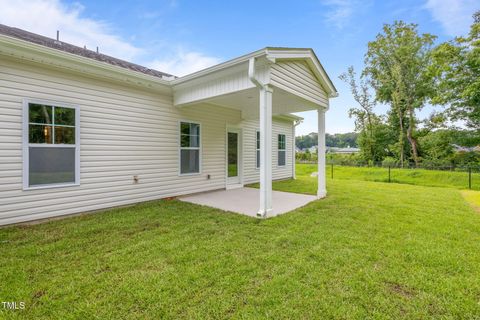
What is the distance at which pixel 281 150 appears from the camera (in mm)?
10430

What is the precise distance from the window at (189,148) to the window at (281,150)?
468cm

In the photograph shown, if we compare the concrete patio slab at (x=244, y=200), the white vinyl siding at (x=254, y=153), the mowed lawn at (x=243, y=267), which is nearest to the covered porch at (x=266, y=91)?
the concrete patio slab at (x=244, y=200)

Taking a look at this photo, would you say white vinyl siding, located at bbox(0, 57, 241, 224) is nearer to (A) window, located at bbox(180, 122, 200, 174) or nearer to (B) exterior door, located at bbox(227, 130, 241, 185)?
(A) window, located at bbox(180, 122, 200, 174)

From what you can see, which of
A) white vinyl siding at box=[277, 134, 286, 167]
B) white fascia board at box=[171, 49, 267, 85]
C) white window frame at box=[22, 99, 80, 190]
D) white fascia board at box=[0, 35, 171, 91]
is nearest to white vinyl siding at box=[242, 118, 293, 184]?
white vinyl siding at box=[277, 134, 286, 167]

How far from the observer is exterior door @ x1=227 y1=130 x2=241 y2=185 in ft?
26.0

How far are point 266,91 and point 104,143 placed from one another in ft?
12.0

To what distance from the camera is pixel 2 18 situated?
18.6ft

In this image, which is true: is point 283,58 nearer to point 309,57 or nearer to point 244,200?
point 309,57

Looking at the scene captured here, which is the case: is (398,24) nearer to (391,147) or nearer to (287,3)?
(391,147)

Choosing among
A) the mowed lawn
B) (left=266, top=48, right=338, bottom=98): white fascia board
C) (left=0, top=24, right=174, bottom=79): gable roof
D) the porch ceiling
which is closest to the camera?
the mowed lawn

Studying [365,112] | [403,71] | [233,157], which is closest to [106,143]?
[233,157]

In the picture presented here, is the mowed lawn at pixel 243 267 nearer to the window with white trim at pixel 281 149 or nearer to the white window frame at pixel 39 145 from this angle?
the white window frame at pixel 39 145

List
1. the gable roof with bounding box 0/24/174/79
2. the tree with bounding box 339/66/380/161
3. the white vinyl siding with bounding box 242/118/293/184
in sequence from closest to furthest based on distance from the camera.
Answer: the gable roof with bounding box 0/24/174/79 < the white vinyl siding with bounding box 242/118/293/184 < the tree with bounding box 339/66/380/161

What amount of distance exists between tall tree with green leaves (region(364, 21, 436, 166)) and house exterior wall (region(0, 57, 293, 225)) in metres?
17.9
